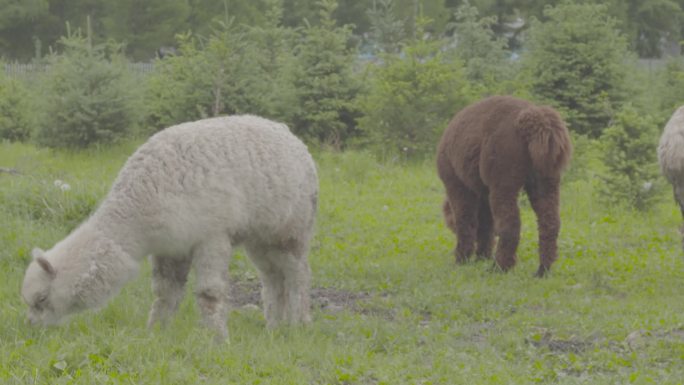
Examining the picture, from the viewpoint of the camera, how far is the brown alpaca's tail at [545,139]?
891cm

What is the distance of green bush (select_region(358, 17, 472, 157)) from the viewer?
627 inches

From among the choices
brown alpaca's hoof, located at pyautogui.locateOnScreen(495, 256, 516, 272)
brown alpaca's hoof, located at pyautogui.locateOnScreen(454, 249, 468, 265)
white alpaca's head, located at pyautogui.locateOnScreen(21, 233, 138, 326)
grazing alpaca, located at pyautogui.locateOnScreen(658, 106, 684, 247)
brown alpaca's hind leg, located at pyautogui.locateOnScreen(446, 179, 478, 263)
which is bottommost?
brown alpaca's hoof, located at pyautogui.locateOnScreen(454, 249, 468, 265)

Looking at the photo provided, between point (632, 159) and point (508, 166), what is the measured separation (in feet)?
13.5

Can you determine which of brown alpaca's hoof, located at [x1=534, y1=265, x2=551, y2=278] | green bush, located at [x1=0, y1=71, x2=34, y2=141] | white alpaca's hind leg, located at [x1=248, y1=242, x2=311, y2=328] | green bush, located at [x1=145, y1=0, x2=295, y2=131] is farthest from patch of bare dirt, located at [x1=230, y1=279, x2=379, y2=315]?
green bush, located at [x1=0, y1=71, x2=34, y2=141]

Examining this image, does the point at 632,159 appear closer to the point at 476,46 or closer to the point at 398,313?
the point at 398,313

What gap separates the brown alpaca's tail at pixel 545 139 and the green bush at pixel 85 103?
8584 mm

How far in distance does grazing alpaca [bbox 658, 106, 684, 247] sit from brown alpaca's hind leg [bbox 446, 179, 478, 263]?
202cm

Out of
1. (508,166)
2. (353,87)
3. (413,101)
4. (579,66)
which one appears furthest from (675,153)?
(579,66)

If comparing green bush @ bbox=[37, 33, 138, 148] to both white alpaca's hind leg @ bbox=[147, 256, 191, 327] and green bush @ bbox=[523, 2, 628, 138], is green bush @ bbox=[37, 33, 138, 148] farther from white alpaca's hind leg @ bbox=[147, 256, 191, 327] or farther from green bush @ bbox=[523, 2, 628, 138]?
white alpaca's hind leg @ bbox=[147, 256, 191, 327]

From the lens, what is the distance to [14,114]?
19344 mm

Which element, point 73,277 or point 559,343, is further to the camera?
point 559,343

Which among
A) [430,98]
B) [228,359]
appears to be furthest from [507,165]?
[430,98]

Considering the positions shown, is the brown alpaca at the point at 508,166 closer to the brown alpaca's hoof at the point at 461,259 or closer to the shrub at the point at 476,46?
the brown alpaca's hoof at the point at 461,259

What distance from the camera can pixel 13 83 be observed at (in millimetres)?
19984
